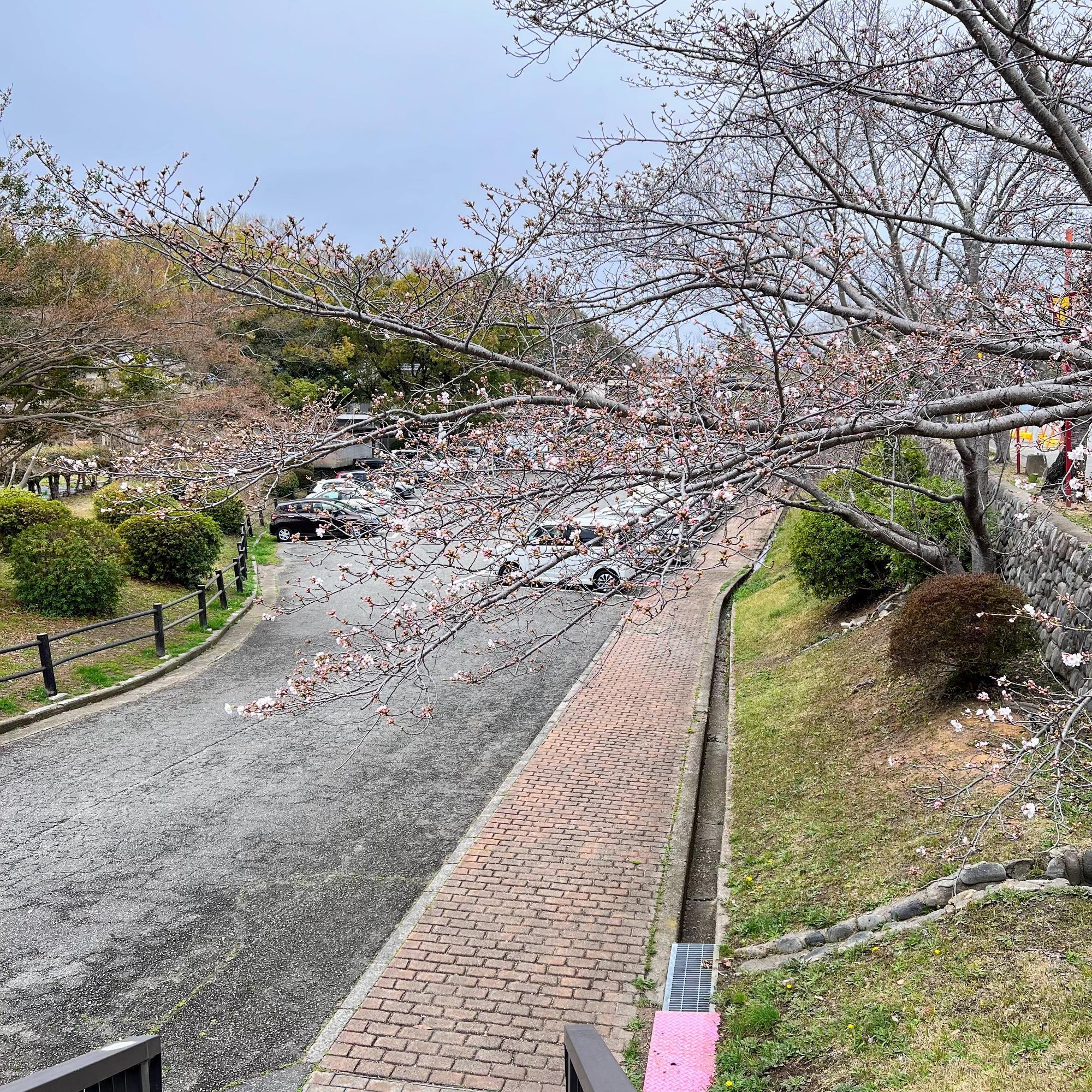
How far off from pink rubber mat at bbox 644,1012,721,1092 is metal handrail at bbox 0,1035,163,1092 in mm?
2616

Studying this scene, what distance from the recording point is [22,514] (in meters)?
16.1

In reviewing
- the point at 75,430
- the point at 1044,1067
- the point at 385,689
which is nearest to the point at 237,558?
the point at 75,430

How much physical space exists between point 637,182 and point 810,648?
7.26 meters

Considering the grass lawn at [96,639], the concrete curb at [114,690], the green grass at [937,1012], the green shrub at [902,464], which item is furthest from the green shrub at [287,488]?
the green grass at [937,1012]

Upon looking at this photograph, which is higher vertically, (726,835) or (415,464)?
(415,464)

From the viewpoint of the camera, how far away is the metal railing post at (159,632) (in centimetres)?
1390

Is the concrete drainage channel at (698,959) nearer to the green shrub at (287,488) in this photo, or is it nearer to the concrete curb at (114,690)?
the concrete curb at (114,690)

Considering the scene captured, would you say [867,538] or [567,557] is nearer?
[567,557]

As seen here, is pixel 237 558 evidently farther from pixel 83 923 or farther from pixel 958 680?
pixel 958 680

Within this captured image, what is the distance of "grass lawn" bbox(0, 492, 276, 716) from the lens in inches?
479

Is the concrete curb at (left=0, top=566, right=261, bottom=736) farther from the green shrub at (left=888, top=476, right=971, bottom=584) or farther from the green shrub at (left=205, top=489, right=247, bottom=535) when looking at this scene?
the green shrub at (left=888, top=476, right=971, bottom=584)

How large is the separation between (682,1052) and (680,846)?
9.45 feet

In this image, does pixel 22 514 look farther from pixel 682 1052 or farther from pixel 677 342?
pixel 682 1052

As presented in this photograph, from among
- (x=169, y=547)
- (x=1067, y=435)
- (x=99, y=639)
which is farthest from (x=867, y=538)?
(x=169, y=547)
